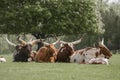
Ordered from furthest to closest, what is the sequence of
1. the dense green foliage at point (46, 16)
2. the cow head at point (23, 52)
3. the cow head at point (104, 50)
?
the dense green foliage at point (46, 16) < the cow head at point (23, 52) < the cow head at point (104, 50)

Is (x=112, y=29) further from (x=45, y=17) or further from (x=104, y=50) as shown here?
(x=104, y=50)

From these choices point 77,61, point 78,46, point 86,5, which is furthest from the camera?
point 78,46

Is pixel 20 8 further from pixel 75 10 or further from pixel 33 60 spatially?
pixel 33 60

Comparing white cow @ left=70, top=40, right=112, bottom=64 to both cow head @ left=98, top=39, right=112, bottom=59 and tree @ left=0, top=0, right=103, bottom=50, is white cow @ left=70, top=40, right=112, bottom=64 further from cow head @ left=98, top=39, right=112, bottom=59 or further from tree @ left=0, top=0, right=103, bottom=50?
tree @ left=0, top=0, right=103, bottom=50

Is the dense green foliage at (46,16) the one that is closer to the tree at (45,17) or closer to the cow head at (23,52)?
the tree at (45,17)

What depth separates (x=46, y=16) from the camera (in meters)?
40.4

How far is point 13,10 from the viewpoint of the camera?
4106cm

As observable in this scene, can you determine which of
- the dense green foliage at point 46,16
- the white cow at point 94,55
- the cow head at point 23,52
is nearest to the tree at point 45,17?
the dense green foliage at point 46,16

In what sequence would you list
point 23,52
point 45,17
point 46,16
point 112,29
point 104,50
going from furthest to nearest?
point 112,29 < point 45,17 < point 46,16 < point 23,52 < point 104,50

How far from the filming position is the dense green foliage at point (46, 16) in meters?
40.5

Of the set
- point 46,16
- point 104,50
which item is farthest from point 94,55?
point 46,16

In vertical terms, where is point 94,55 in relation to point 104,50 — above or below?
below

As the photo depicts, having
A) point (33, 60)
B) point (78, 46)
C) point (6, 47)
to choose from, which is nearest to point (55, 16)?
point (33, 60)

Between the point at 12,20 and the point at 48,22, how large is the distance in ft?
11.0
